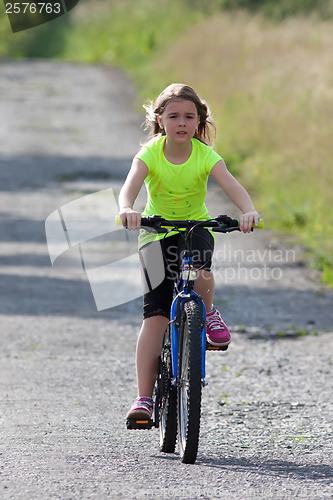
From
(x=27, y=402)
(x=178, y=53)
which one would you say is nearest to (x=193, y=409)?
(x=27, y=402)

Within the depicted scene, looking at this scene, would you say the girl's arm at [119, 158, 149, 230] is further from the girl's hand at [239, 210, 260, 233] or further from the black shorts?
the girl's hand at [239, 210, 260, 233]

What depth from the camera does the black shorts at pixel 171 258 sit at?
5492mm

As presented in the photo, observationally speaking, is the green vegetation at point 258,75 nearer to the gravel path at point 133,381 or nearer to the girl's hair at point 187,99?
the gravel path at point 133,381

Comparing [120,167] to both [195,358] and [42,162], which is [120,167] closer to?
[42,162]

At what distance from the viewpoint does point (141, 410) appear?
5.57 m

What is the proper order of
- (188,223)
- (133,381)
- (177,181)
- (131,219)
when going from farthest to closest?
(133,381)
(177,181)
(188,223)
(131,219)

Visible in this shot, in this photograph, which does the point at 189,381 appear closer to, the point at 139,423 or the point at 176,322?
the point at 176,322

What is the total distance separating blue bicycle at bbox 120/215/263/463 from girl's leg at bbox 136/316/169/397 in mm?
47

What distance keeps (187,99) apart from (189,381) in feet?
4.61

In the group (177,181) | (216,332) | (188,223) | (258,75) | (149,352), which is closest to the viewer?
(188,223)

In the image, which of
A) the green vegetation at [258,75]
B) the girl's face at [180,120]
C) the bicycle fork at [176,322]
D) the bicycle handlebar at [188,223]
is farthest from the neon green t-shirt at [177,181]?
the green vegetation at [258,75]

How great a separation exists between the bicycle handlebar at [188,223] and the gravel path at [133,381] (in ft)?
3.69

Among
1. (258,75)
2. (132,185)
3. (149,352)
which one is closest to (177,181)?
(132,185)

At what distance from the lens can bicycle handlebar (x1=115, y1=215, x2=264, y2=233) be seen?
5191 millimetres
